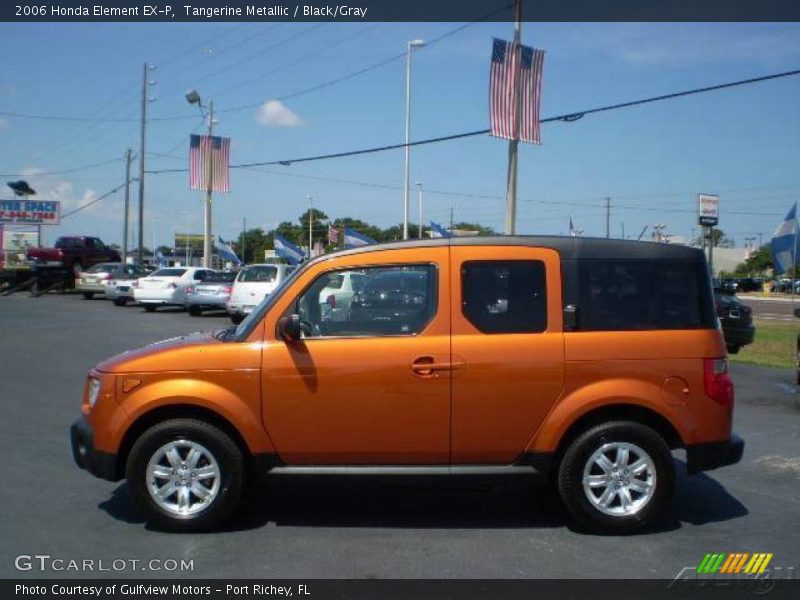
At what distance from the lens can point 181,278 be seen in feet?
86.9

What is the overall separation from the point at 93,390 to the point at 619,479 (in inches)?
144

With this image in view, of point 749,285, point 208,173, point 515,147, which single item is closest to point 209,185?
point 208,173

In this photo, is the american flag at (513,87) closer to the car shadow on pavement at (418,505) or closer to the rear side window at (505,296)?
the car shadow on pavement at (418,505)

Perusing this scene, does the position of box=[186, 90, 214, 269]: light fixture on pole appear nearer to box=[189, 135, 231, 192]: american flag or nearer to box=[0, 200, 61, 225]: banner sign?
box=[189, 135, 231, 192]: american flag

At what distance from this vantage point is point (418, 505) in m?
5.96

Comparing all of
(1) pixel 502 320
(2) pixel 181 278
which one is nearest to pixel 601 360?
(1) pixel 502 320

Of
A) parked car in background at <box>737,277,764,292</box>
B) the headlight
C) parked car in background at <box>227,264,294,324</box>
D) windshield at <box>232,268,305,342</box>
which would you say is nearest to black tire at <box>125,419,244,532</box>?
the headlight

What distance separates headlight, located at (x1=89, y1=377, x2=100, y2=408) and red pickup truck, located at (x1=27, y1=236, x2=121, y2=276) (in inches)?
1324

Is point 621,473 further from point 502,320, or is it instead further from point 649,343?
point 502,320

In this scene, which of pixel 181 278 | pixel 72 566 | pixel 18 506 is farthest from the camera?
pixel 181 278

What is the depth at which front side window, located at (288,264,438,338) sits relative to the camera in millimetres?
5418

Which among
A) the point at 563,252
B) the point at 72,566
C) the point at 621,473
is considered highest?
the point at 563,252

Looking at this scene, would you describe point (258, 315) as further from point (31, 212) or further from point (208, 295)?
point (31, 212)

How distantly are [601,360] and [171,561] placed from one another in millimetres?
3033
